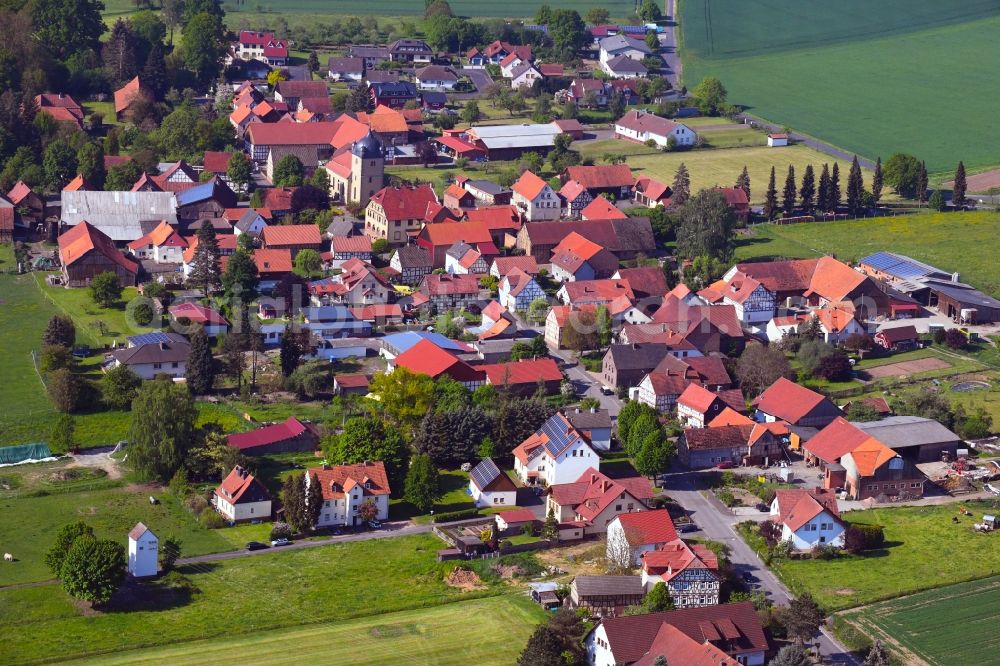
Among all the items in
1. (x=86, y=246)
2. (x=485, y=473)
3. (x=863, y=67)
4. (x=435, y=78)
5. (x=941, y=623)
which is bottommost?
(x=941, y=623)

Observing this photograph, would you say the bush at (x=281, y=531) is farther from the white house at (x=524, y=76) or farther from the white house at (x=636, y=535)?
the white house at (x=524, y=76)

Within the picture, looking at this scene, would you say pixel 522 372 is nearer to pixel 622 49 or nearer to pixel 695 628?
pixel 695 628

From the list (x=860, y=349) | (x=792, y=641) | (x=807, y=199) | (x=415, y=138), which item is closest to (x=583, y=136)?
(x=415, y=138)

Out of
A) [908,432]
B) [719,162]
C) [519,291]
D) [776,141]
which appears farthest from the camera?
[776,141]

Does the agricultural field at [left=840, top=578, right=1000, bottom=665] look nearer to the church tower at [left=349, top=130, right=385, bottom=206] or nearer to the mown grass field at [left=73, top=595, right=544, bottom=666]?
the mown grass field at [left=73, top=595, right=544, bottom=666]

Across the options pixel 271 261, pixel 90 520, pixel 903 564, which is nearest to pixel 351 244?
pixel 271 261
